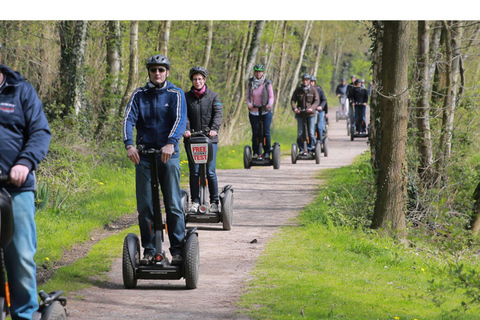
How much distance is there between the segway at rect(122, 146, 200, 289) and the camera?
22.4 ft

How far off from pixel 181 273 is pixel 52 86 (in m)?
10.5

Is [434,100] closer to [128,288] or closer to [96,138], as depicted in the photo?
[96,138]

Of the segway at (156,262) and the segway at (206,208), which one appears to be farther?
the segway at (206,208)

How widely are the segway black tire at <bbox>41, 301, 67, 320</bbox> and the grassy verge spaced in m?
1.85

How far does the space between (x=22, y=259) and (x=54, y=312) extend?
16.1 inches

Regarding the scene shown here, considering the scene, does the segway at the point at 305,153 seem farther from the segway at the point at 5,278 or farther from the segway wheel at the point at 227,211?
the segway at the point at 5,278

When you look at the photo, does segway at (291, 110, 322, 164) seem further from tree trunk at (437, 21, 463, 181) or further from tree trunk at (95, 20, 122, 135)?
tree trunk at (95, 20, 122, 135)

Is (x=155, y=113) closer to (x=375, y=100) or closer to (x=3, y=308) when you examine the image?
(x=3, y=308)

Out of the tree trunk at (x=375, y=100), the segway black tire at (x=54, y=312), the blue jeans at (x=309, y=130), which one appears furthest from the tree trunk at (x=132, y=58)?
the segway black tire at (x=54, y=312)

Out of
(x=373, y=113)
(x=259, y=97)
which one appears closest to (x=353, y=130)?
(x=259, y=97)

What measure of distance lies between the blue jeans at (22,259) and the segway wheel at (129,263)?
2303 millimetres

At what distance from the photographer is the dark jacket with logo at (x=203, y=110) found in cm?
1028

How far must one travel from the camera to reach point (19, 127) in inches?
175

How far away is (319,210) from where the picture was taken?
11820mm
